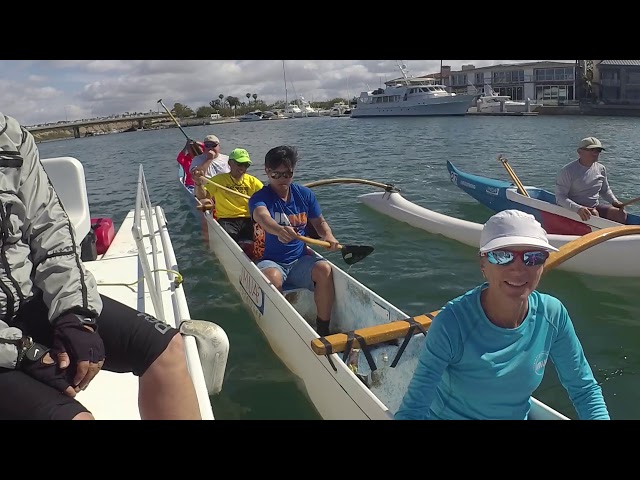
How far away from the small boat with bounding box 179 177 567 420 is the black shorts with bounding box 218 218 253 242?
5.05 ft

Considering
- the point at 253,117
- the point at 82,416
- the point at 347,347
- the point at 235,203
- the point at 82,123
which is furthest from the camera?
the point at 253,117

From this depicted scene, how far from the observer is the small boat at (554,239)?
5.85 m

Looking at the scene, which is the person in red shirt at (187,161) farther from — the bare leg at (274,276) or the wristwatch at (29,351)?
the wristwatch at (29,351)

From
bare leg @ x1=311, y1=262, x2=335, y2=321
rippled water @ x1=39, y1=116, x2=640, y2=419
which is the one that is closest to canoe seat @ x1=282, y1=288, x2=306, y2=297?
bare leg @ x1=311, y1=262, x2=335, y2=321

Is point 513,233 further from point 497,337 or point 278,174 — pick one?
point 278,174

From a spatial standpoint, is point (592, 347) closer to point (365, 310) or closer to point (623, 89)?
point (365, 310)

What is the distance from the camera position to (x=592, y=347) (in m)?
4.56

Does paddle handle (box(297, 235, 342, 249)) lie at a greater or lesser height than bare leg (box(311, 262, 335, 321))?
greater

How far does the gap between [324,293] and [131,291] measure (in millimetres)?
1511

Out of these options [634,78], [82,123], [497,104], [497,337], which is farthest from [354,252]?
[497,104]

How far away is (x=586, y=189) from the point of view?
662 centimetres

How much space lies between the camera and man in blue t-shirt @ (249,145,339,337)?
13.7 ft

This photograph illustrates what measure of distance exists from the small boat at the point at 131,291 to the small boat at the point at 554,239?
432cm

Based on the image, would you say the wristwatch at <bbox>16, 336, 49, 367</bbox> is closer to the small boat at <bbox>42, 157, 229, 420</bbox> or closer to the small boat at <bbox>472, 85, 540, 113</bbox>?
the small boat at <bbox>42, 157, 229, 420</bbox>
